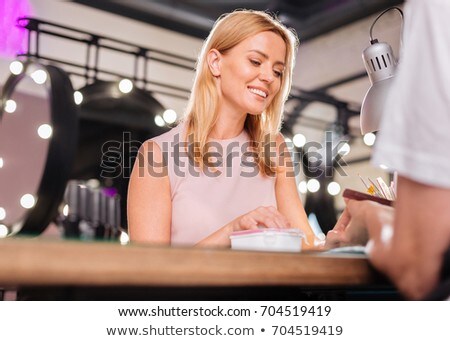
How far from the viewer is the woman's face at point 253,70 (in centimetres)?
162

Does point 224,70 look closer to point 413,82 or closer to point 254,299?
point 254,299

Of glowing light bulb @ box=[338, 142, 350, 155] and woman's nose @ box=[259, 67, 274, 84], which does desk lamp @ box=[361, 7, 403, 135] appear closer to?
woman's nose @ box=[259, 67, 274, 84]

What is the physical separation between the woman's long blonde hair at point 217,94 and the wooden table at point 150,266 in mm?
976

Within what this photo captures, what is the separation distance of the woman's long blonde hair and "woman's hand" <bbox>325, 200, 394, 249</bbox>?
625mm

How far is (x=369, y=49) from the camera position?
54.9 inches

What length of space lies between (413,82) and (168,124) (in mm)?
3563

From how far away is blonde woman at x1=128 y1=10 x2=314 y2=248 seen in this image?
1493mm

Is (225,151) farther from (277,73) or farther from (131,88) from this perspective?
(131,88)

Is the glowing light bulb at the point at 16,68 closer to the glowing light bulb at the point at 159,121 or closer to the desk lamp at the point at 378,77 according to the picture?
the glowing light bulb at the point at 159,121

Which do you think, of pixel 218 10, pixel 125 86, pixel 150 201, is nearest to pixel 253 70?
pixel 150 201

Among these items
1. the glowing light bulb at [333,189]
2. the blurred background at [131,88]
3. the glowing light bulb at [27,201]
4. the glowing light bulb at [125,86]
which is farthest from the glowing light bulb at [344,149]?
the glowing light bulb at [27,201]

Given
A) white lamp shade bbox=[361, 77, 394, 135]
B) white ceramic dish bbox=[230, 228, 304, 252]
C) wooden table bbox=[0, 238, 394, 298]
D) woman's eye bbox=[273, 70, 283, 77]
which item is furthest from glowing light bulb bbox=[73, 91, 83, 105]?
wooden table bbox=[0, 238, 394, 298]

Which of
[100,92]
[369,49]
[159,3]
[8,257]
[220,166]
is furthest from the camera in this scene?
[159,3]

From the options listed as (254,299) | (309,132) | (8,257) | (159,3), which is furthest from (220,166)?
(309,132)
